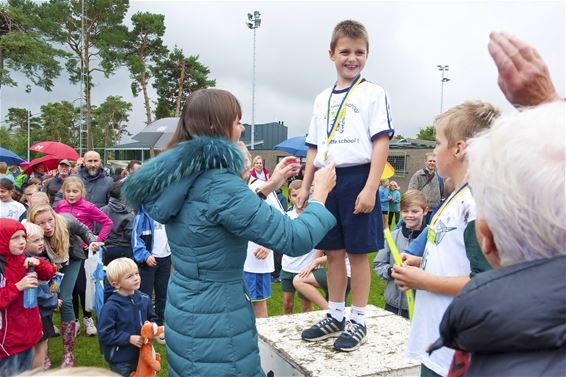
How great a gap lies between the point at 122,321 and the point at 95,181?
151 inches

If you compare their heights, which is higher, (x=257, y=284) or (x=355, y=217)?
(x=355, y=217)

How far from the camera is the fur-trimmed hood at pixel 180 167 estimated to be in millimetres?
2062

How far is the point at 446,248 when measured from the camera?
1896mm

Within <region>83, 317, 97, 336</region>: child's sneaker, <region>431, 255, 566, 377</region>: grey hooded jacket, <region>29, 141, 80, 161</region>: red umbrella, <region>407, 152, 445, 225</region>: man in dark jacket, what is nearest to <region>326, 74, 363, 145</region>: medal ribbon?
<region>431, 255, 566, 377</region>: grey hooded jacket

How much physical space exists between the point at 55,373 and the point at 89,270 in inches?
188

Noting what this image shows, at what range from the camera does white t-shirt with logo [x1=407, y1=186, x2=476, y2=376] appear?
1848 mm

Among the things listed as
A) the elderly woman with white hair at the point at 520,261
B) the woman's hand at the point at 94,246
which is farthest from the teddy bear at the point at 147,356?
the elderly woman with white hair at the point at 520,261

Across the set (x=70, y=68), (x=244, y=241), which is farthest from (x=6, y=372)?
(x=70, y=68)

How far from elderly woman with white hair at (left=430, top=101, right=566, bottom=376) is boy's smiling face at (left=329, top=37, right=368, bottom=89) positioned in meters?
1.92

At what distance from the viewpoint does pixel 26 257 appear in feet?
12.7

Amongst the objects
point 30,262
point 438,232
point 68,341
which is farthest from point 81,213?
point 438,232

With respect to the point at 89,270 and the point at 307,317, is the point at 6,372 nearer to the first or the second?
the point at 89,270

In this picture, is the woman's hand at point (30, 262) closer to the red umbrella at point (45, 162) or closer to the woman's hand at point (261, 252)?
the woman's hand at point (261, 252)

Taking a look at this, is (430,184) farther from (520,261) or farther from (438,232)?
(520,261)
